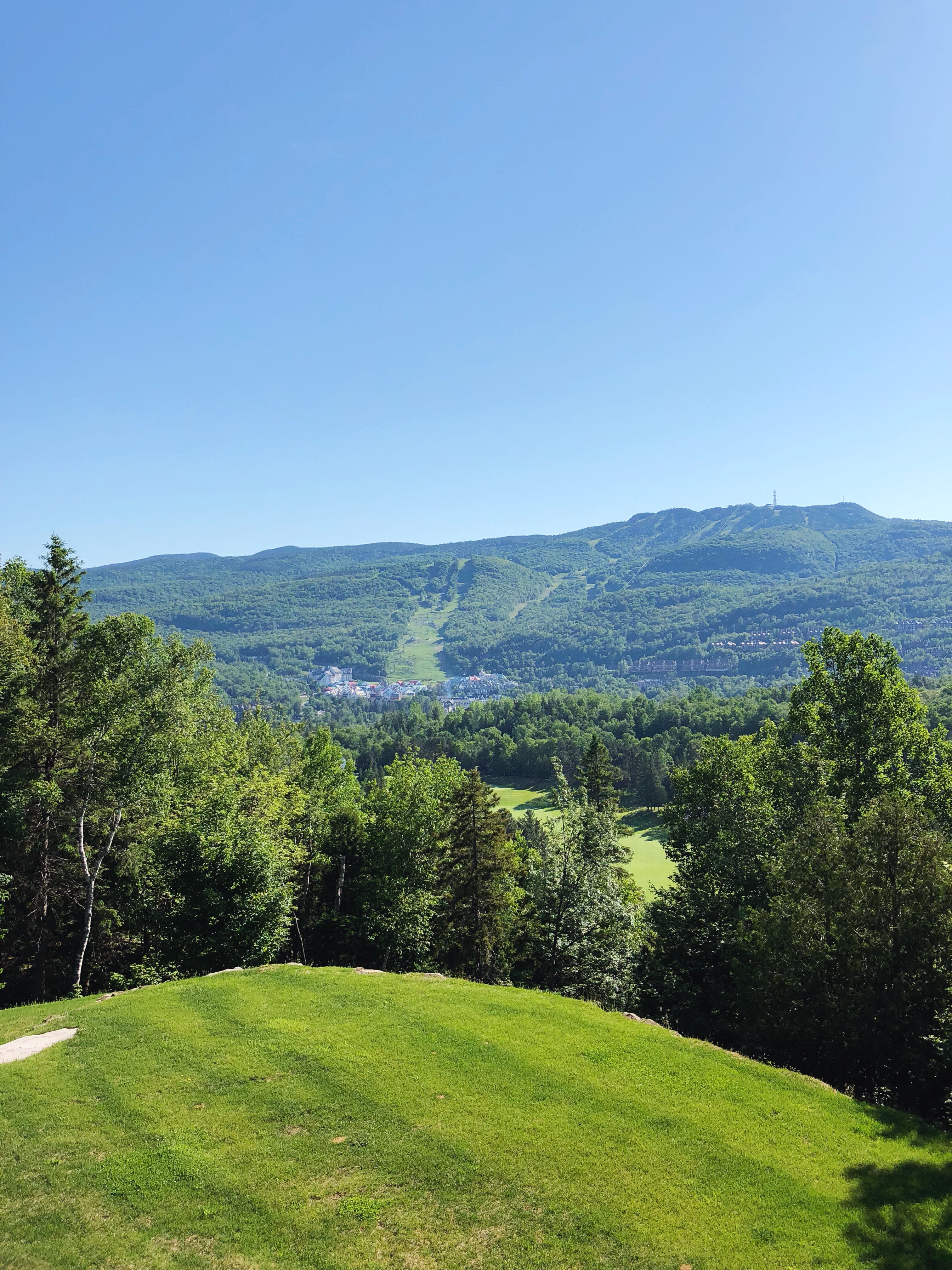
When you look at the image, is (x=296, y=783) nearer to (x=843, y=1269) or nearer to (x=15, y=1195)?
(x=15, y=1195)

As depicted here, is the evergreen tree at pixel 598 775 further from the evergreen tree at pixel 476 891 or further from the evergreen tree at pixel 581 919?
the evergreen tree at pixel 581 919

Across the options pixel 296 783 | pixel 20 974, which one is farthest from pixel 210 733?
pixel 20 974

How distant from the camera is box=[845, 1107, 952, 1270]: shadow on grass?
1143cm

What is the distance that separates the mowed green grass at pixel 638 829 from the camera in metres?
76.1

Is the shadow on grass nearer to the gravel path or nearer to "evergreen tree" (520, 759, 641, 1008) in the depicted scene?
"evergreen tree" (520, 759, 641, 1008)

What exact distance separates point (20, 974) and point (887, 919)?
3380 centimetres

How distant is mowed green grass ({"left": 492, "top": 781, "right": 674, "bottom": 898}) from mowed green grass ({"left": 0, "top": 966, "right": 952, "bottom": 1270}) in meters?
24.3

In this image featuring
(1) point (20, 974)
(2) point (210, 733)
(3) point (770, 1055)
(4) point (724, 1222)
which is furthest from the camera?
(2) point (210, 733)

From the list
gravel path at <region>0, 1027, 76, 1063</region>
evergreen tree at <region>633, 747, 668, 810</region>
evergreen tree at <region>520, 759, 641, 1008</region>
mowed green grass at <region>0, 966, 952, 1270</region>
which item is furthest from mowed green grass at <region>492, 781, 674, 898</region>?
gravel path at <region>0, 1027, 76, 1063</region>

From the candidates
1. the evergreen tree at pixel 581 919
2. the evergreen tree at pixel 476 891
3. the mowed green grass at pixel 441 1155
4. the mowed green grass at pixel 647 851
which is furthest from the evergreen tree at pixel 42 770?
the mowed green grass at pixel 647 851

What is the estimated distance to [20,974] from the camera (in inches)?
1118

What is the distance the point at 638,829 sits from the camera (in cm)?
11088

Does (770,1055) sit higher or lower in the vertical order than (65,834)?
lower

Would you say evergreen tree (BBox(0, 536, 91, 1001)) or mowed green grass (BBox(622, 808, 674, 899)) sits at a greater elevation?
evergreen tree (BBox(0, 536, 91, 1001))
